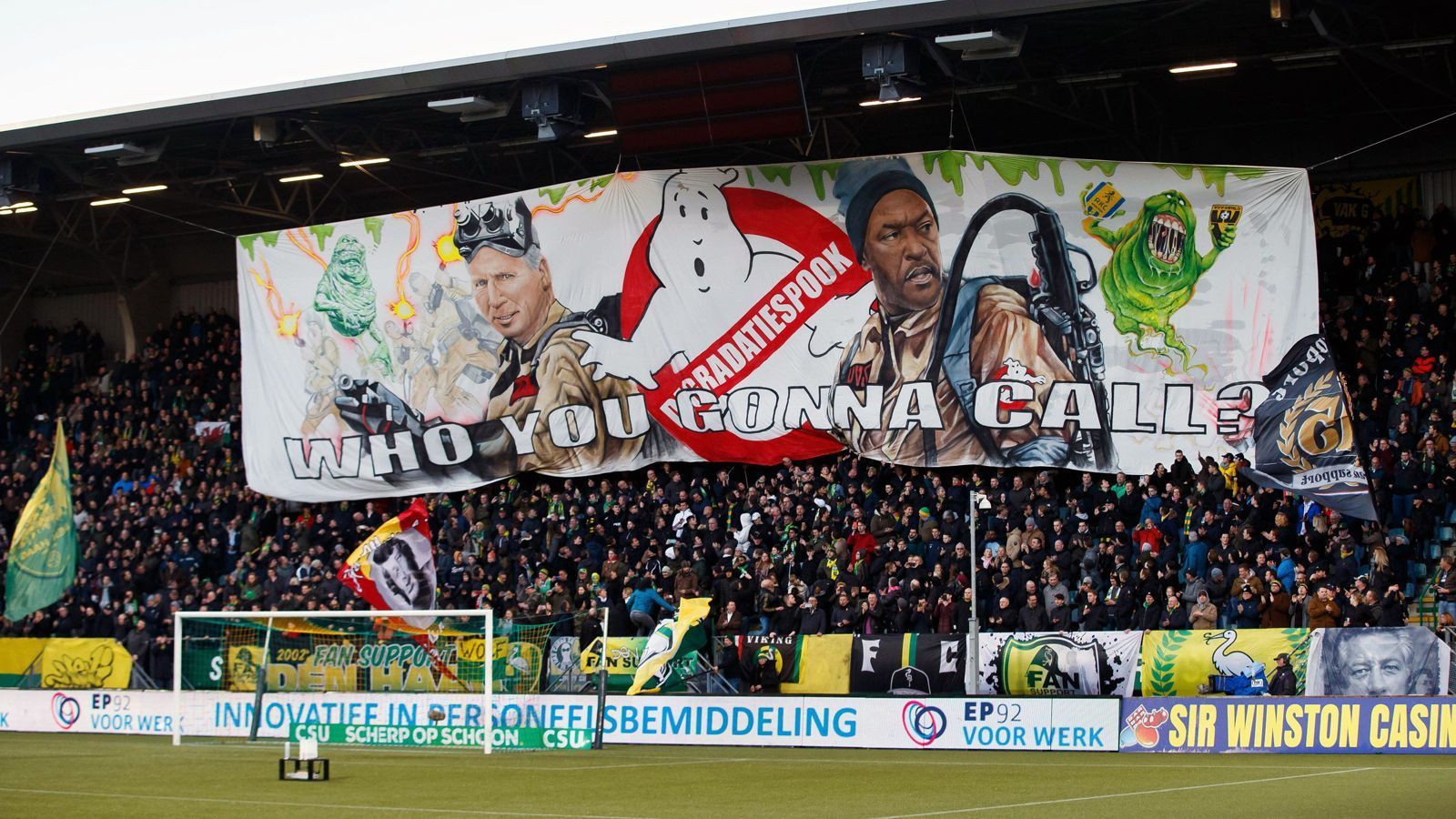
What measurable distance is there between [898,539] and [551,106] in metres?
9.71

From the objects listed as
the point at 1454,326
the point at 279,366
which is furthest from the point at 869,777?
the point at 279,366

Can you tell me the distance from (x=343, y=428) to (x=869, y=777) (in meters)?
20.0

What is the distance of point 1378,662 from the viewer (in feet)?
74.8

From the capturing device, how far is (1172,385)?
95.1 ft

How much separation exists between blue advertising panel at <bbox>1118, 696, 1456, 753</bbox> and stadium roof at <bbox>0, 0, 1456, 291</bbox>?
1082 centimetres

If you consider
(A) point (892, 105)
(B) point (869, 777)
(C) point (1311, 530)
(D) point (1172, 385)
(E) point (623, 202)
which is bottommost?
(B) point (869, 777)

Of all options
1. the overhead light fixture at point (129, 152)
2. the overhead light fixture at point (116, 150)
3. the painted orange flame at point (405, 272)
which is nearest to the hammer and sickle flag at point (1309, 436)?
the painted orange flame at point (405, 272)

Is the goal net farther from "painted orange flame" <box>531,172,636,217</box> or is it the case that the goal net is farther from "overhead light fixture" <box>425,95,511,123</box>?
"overhead light fixture" <box>425,95,511,123</box>

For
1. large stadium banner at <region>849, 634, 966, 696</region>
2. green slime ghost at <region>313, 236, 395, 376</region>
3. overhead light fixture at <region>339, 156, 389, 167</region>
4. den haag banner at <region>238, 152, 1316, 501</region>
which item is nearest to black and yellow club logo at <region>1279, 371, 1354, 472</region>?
den haag banner at <region>238, 152, 1316, 501</region>

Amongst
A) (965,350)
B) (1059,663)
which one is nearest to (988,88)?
(965,350)

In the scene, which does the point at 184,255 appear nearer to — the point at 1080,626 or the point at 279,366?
the point at 279,366

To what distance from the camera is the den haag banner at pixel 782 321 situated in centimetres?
2908

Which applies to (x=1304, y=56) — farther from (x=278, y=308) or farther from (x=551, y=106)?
(x=278, y=308)

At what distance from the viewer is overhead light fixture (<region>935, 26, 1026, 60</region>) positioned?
2781cm
